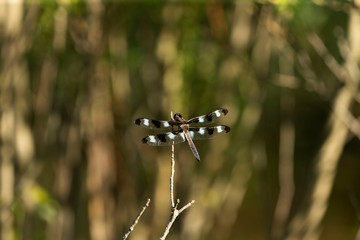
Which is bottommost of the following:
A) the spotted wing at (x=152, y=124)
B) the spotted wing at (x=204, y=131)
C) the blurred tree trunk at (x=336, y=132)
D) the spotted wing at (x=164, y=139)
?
the spotted wing at (x=164, y=139)

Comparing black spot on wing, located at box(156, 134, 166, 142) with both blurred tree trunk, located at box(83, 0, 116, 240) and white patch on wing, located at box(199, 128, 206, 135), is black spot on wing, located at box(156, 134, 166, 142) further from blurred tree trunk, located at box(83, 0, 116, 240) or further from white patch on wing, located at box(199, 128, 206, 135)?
blurred tree trunk, located at box(83, 0, 116, 240)

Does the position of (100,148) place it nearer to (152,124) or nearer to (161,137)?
(152,124)

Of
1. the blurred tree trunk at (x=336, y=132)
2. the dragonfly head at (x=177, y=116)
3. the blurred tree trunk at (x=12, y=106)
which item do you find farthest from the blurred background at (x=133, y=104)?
the dragonfly head at (x=177, y=116)

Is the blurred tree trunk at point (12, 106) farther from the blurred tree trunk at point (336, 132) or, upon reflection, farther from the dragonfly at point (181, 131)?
the blurred tree trunk at point (336, 132)

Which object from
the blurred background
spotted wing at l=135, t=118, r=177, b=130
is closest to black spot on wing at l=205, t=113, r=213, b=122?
spotted wing at l=135, t=118, r=177, b=130

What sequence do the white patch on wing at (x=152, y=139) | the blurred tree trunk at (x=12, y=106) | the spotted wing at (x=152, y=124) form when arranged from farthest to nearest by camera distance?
the blurred tree trunk at (x=12, y=106) < the spotted wing at (x=152, y=124) < the white patch on wing at (x=152, y=139)

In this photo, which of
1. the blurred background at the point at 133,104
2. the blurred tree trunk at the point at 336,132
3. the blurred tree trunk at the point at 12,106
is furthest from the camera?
the blurred background at the point at 133,104

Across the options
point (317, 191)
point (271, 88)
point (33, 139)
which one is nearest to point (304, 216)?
point (317, 191)

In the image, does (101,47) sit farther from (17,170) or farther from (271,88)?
(271,88)
